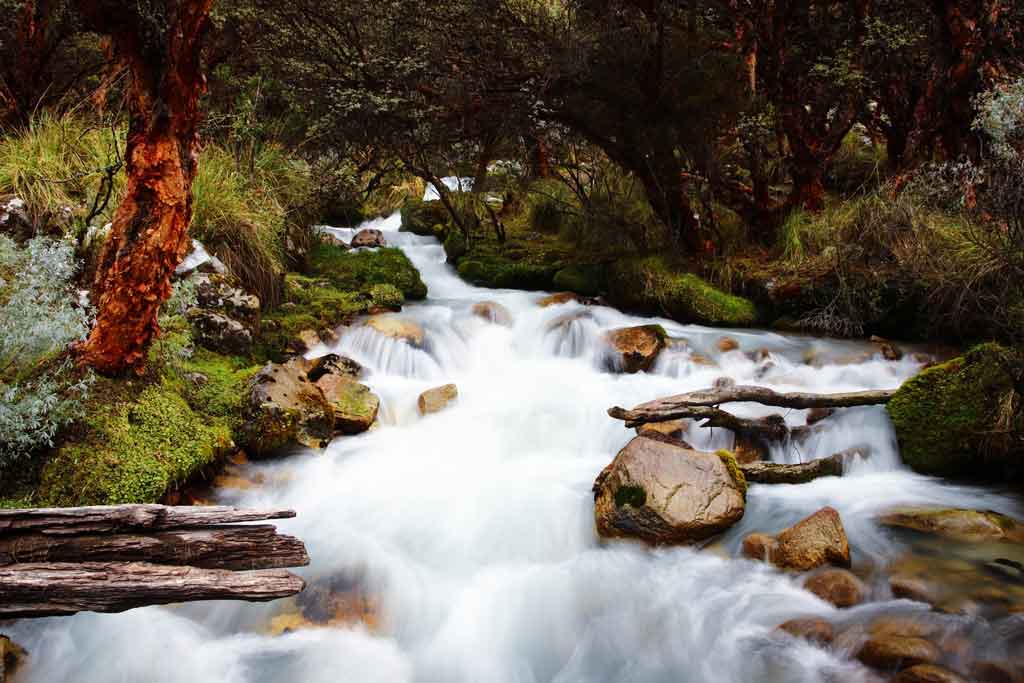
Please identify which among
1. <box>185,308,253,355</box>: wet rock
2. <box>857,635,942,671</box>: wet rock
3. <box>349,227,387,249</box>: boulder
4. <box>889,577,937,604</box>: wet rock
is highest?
<box>349,227,387,249</box>: boulder

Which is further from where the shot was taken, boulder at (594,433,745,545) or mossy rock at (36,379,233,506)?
boulder at (594,433,745,545)

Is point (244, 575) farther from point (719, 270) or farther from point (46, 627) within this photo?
point (719, 270)

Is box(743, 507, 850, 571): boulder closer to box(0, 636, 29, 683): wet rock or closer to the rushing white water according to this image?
the rushing white water

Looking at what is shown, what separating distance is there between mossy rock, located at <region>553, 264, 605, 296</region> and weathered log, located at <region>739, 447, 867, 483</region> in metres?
5.38

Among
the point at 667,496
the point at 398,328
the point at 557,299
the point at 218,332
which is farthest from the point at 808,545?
the point at 557,299

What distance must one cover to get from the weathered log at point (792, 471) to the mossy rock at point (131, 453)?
4.42 m

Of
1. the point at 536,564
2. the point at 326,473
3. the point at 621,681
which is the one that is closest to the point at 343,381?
the point at 326,473

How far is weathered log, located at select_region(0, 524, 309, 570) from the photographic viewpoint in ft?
10.1

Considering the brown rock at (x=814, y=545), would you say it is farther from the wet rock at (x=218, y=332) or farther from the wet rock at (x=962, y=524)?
the wet rock at (x=218, y=332)

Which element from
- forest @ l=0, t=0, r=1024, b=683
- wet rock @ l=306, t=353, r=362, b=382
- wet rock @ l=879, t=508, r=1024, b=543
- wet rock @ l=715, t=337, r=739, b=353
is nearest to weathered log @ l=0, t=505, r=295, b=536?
forest @ l=0, t=0, r=1024, b=683

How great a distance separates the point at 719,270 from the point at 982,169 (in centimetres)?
402

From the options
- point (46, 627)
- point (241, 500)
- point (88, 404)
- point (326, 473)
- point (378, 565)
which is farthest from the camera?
point (326, 473)

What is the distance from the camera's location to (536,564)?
4957 mm

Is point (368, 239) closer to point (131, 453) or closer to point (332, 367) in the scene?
point (332, 367)
